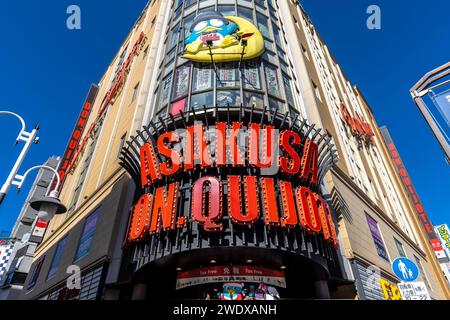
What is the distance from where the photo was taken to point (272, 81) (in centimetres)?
1759

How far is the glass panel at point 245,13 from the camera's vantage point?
20.5 metres

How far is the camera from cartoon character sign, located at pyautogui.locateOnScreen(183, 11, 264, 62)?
56.3 feet

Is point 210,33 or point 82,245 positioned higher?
point 210,33

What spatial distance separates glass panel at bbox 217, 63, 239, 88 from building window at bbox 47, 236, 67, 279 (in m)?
15.3

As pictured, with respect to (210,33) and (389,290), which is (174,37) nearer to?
(210,33)

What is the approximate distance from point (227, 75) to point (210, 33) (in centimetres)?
314

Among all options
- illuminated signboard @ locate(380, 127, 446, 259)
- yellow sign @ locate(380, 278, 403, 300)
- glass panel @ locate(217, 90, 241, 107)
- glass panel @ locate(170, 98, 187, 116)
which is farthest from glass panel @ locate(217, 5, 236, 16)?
illuminated signboard @ locate(380, 127, 446, 259)

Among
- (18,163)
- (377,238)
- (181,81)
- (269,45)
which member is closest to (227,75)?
(181,81)

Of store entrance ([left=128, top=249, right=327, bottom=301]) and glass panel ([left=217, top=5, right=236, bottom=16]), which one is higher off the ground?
glass panel ([left=217, top=5, right=236, bottom=16])

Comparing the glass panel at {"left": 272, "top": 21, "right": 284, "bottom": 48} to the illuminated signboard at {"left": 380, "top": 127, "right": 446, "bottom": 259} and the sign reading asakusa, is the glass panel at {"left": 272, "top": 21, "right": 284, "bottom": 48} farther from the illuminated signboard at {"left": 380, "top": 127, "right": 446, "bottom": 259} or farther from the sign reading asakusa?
the illuminated signboard at {"left": 380, "top": 127, "right": 446, "bottom": 259}

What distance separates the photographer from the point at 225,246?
1066 centimetres

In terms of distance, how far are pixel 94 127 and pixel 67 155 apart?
511 centimetres
